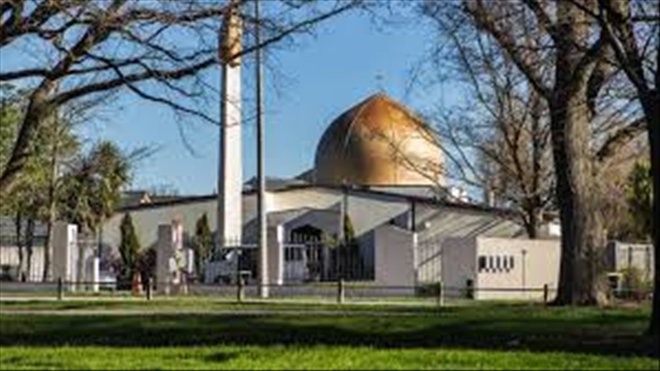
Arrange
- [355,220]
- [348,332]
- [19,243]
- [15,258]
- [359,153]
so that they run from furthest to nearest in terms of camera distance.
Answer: [359,153], [355,220], [15,258], [19,243], [348,332]

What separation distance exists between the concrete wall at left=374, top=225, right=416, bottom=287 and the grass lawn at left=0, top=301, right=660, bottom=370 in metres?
16.9

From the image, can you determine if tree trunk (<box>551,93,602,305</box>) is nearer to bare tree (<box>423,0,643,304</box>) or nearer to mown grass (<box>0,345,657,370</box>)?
bare tree (<box>423,0,643,304</box>)

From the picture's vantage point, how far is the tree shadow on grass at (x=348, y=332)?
57.0 feet

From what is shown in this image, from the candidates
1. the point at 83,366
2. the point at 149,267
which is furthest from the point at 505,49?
the point at 149,267

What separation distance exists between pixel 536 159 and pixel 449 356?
96.7 feet

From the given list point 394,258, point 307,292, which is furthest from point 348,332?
point 307,292

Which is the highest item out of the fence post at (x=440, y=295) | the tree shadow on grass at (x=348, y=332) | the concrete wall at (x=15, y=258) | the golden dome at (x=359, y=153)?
the golden dome at (x=359, y=153)

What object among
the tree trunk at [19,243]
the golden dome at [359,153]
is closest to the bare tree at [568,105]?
the tree trunk at [19,243]

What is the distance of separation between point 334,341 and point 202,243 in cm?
4599

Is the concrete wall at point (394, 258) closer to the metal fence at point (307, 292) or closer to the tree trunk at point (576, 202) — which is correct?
the metal fence at point (307, 292)

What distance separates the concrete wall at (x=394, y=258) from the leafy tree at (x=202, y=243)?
45.0 feet

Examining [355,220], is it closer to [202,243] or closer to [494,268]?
[202,243]

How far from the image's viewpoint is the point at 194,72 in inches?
804

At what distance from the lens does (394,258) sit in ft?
139
